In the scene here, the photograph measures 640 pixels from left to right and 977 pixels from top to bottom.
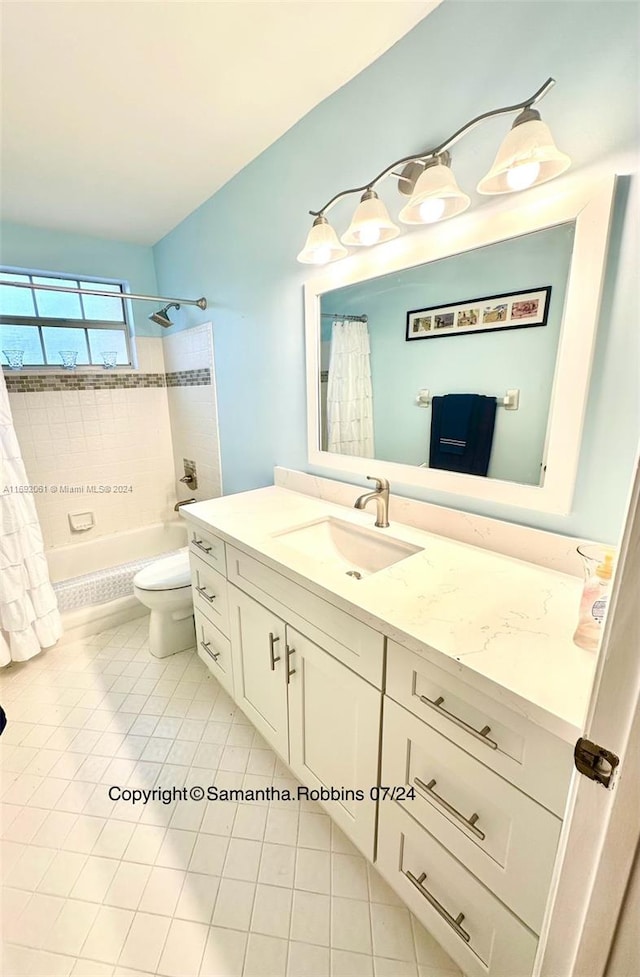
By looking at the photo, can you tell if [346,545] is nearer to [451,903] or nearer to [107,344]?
[451,903]

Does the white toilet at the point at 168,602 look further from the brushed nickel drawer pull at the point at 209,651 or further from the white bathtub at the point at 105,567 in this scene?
the white bathtub at the point at 105,567

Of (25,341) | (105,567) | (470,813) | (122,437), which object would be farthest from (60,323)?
(470,813)

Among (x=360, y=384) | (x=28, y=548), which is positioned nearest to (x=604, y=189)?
(x=360, y=384)

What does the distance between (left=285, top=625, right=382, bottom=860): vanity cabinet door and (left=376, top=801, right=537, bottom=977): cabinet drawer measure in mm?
78

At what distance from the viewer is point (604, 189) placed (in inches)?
33.1

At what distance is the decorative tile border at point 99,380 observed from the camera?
7.98 ft

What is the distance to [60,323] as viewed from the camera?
8.47ft

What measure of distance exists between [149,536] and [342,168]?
2.58 meters

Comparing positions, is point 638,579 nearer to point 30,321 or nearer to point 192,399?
point 192,399

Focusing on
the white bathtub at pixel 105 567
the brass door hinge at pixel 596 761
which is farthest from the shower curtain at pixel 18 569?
A: the brass door hinge at pixel 596 761

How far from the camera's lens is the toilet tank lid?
192 cm

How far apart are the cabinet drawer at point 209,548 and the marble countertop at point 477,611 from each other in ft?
0.38

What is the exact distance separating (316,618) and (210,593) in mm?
738

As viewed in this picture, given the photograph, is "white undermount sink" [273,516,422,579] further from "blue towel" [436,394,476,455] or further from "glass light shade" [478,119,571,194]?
"glass light shade" [478,119,571,194]
